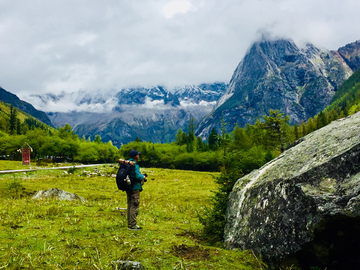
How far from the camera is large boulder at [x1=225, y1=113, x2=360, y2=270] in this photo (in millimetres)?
5500

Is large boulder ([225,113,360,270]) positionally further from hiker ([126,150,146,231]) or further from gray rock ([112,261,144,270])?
hiker ([126,150,146,231])

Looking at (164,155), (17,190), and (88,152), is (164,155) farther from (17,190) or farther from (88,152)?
(17,190)

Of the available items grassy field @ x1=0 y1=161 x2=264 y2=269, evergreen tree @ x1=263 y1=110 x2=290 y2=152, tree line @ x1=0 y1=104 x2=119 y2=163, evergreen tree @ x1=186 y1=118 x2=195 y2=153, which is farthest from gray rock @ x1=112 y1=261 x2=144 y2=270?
evergreen tree @ x1=186 y1=118 x2=195 y2=153

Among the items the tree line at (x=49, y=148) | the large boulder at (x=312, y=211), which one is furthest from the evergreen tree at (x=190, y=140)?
the large boulder at (x=312, y=211)

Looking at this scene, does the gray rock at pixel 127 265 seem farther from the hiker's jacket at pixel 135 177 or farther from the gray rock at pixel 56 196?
the gray rock at pixel 56 196

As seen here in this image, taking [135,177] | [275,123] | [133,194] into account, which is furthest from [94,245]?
[275,123]

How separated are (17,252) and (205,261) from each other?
5.23 meters

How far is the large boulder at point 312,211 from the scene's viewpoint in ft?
18.0

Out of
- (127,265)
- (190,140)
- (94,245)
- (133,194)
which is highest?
(190,140)

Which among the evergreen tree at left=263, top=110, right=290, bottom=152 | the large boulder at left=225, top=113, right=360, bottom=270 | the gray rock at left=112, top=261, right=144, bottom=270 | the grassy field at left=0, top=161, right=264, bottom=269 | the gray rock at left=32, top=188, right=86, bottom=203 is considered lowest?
the gray rock at left=32, top=188, right=86, bottom=203

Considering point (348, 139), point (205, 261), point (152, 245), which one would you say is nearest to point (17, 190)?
point (152, 245)

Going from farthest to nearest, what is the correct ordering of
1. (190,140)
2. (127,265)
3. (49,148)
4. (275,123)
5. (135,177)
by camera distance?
(190,140) < (49,148) < (275,123) < (135,177) < (127,265)

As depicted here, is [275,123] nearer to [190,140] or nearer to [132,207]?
[132,207]

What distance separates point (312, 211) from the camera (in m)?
5.80
